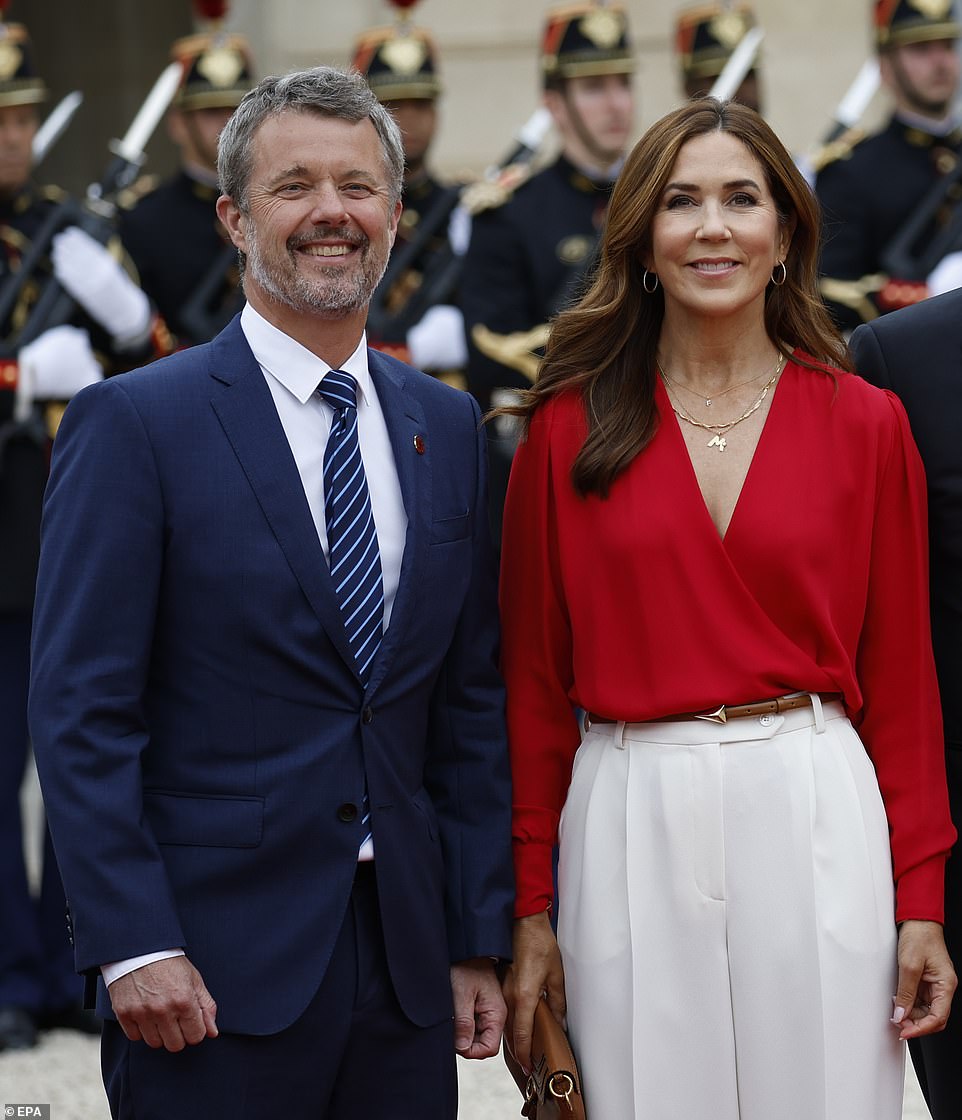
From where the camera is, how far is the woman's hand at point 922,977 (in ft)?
9.42

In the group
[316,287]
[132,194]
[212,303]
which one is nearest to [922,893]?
[316,287]

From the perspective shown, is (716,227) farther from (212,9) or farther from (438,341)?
(212,9)

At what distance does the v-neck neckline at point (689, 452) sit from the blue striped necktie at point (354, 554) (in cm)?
48

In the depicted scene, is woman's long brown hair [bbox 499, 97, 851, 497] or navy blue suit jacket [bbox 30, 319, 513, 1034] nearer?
navy blue suit jacket [bbox 30, 319, 513, 1034]

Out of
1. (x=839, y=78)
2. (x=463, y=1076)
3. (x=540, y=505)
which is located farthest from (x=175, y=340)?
(x=839, y=78)

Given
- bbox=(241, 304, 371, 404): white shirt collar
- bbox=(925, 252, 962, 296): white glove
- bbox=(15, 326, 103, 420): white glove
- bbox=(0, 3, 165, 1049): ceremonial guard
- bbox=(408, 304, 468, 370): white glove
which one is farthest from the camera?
bbox=(408, 304, 468, 370): white glove

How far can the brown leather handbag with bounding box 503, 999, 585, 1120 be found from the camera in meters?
2.85

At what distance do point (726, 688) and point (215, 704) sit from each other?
712 mm

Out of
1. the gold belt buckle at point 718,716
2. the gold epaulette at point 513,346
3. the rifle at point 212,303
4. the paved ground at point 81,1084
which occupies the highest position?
the rifle at point 212,303

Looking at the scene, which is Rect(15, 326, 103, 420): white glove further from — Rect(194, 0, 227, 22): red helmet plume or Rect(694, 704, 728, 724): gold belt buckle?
Rect(694, 704, 728, 724): gold belt buckle

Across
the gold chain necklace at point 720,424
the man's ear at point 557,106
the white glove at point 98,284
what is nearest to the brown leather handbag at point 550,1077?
the gold chain necklace at point 720,424

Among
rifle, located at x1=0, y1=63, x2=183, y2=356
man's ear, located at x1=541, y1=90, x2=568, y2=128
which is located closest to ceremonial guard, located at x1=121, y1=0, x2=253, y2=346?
rifle, located at x1=0, y1=63, x2=183, y2=356

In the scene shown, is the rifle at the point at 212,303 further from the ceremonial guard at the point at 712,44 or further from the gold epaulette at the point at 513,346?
the ceremonial guard at the point at 712,44

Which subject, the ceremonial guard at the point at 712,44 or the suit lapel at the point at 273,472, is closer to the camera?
the suit lapel at the point at 273,472
